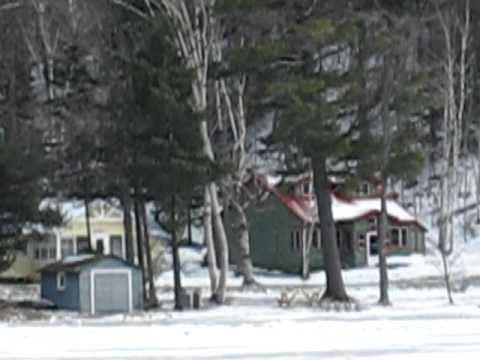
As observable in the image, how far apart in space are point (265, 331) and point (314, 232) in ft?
123

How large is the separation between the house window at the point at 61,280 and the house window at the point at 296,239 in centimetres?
2438

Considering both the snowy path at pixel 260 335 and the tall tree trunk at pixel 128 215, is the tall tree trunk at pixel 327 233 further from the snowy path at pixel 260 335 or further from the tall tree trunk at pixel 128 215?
the tall tree trunk at pixel 128 215

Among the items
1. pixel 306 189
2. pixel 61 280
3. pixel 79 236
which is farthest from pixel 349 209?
pixel 61 280

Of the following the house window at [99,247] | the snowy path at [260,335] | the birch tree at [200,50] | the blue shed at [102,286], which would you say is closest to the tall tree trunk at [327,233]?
the birch tree at [200,50]

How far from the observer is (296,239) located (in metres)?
64.9

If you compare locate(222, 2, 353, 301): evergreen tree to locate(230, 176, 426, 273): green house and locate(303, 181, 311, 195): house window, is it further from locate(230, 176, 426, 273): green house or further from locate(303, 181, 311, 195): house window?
locate(303, 181, 311, 195): house window

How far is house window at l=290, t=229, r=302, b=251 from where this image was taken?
212 ft

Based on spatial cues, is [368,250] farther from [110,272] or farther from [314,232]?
[110,272]

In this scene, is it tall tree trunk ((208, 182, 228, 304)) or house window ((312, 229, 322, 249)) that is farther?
house window ((312, 229, 322, 249))

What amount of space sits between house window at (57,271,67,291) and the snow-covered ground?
8.15 feet

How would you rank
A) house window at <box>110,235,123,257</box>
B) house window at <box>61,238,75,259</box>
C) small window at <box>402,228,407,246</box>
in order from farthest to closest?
small window at <box>402,228,407,246</box> < house window at <box>110,235,123,257</box> < house window at <box>61,238,75,259</box>

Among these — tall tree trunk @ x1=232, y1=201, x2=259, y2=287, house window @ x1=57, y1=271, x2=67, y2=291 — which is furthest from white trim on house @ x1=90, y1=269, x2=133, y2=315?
tall tree trunk @ x1=232, y1=201, x2=259, y2=287

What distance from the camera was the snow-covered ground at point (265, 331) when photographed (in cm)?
2183

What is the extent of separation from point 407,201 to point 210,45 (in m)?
37.8
